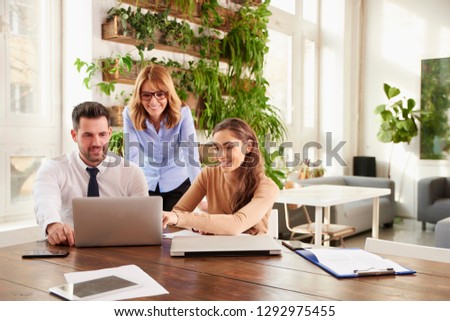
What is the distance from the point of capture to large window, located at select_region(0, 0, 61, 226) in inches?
135

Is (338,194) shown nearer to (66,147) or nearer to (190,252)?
(66,147)

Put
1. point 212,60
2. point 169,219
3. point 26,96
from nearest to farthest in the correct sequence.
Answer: point 169,219, point 26,96, point 212,60

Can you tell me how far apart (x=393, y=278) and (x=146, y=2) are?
312 centimetres

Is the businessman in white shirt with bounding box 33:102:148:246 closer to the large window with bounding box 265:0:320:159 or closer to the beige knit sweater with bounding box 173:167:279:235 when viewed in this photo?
the beige knit sweater with bounding box 173:167:279:235

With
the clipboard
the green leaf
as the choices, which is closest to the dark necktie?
the clipboard

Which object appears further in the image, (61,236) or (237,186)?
(237,186)

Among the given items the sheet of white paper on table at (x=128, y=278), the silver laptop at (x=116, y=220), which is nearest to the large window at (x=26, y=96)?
the silver laptop at (x=116, y=220)

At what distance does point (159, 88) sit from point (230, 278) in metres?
1.69

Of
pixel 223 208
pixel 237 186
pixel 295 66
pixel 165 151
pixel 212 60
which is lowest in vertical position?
pixel 223 208

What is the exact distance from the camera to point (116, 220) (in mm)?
1865

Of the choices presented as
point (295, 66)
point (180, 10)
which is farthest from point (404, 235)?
point (180, 10)

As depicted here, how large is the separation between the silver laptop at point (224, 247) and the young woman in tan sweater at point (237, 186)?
23 cm

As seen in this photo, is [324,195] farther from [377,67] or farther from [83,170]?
[377,67]

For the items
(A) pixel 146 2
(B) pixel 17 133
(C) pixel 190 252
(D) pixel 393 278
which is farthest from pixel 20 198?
(D) pixel 393 278
